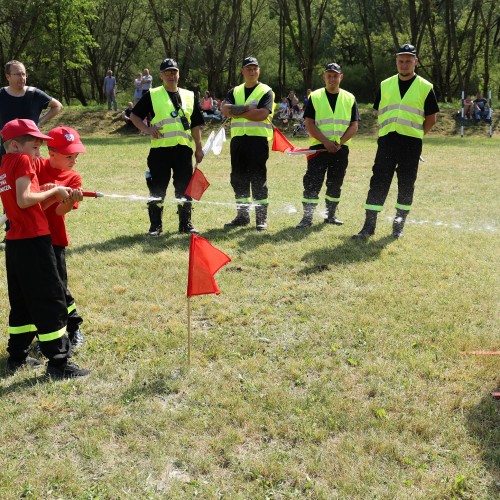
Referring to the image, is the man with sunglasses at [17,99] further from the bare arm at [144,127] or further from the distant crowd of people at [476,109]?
the distant crowd of people at [476,109]

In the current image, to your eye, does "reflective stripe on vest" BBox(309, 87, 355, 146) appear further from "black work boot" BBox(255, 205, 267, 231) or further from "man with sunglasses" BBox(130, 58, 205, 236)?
"man with sunglasses" BBox(130, 58, 205, 236)

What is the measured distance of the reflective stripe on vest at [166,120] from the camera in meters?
7.42

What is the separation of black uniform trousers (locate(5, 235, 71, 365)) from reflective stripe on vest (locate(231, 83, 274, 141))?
4518mm

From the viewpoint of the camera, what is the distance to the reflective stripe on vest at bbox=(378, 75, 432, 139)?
283 inches

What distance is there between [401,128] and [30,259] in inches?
202

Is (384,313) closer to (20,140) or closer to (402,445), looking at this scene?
(402,445)

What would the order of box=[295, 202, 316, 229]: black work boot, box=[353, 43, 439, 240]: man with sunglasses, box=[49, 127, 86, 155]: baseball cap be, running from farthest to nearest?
box=[295, 202, 316, 229]: black work boot < box=[353, 43, 439, 240]: man with sunglasses < box=[49, 127, 86, 155]: baseball cap

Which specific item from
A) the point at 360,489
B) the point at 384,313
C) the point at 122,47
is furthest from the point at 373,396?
the point at 122,47

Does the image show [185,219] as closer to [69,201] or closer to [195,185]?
[195,185]

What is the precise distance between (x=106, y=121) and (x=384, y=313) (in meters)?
24.8

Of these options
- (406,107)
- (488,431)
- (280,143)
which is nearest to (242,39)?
(280,143)

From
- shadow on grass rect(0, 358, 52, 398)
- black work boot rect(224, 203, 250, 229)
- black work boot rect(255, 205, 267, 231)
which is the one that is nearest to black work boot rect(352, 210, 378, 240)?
black work boot rect(255, 205, 267, 231)

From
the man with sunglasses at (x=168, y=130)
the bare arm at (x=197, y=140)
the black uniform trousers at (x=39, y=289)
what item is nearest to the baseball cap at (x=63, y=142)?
the black uniform trousers at (x=39, y=289)

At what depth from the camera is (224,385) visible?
3.99 m
